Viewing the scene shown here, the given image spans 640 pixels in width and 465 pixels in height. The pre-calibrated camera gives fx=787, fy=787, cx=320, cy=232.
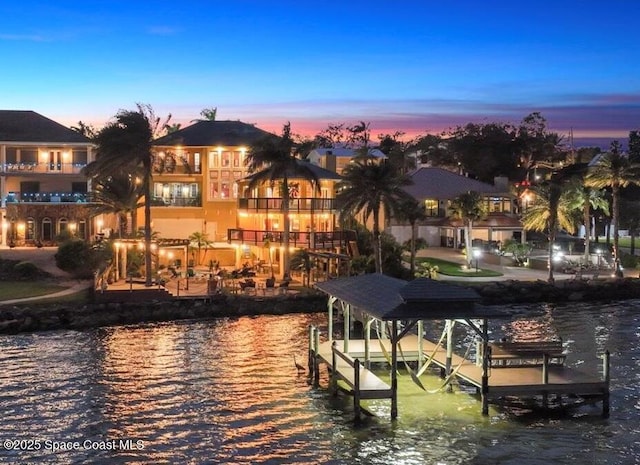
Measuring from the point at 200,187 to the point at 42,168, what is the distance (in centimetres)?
1403

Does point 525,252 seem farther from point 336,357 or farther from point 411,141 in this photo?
point 411,141

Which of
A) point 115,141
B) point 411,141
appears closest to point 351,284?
point 115,141

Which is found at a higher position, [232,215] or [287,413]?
[232,215]

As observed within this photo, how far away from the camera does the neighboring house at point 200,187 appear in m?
70.2

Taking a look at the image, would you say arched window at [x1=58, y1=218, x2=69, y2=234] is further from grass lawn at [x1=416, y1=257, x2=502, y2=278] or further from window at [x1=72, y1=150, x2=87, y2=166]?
grass lawn at [x1=416, y1=257, x2=502, y2=278]

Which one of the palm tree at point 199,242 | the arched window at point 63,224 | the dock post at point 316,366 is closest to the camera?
the dock post at point 316,366

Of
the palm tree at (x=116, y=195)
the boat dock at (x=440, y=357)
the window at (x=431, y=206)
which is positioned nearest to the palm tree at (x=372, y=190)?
the palm tree at (x=116, y=195)

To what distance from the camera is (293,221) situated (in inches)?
2499

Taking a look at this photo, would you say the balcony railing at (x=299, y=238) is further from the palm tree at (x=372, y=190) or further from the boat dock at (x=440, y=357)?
the boat dock at (x=440, y=357)

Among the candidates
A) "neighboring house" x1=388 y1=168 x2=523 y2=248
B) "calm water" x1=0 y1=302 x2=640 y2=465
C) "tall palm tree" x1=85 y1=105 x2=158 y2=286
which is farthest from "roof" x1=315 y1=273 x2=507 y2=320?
"neighboring house" x1=388 y1=168 x2=523 y2=248

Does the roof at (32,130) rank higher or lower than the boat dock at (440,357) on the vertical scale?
higher

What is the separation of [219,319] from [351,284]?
1798 centimetres

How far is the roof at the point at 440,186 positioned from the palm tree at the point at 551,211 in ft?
63.3

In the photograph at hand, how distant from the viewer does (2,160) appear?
69.6 m
